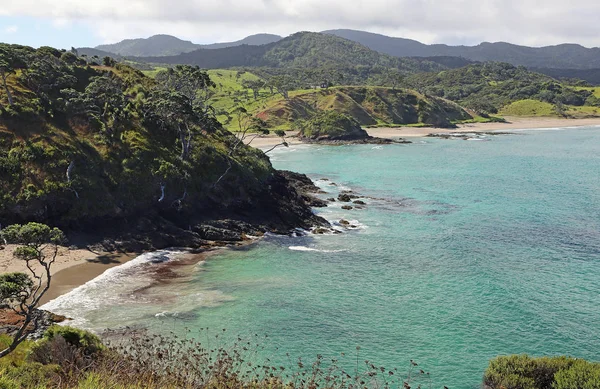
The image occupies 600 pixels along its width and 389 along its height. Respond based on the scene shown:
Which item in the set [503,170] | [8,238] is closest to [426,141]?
[503,170]

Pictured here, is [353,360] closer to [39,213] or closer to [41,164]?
[39,213]

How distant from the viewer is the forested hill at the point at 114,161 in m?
52.6

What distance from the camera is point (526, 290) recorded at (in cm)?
4044

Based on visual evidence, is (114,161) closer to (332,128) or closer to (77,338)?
(77,338)

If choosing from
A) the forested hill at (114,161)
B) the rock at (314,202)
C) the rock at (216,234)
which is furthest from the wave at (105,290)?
the rock at (314,202)

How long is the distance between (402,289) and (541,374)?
1725cm

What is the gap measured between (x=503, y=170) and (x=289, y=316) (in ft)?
285

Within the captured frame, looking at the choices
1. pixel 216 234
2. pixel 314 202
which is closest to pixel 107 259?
pixel 216 234

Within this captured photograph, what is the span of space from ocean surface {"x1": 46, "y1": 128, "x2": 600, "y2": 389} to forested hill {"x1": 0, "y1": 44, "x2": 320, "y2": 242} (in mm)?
9016

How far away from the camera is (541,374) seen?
2412cm

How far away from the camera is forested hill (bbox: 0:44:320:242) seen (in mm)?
52562

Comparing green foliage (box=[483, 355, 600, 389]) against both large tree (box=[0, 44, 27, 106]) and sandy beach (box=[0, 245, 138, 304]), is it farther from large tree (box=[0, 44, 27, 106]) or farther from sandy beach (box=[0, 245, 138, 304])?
large tree (box=[0, 44, 27, 106])

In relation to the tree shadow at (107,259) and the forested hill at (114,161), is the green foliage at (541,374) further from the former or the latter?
the forested hill at (114,161)

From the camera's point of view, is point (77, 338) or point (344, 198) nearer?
point (77, 338)
